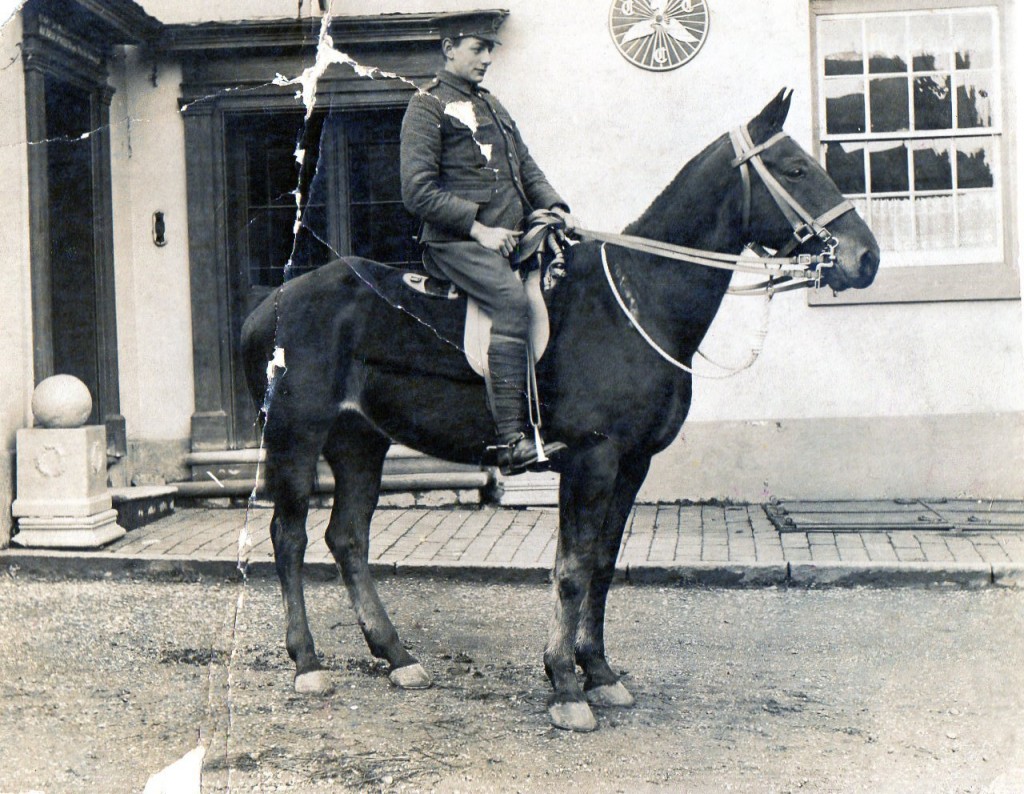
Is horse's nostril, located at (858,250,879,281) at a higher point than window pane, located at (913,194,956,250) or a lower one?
lower

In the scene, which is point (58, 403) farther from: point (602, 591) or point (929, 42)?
point (929, 42)

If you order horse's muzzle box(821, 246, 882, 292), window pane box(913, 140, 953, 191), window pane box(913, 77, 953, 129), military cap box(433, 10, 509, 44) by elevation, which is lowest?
horse's muzzle box(821, 246, 882, 292)

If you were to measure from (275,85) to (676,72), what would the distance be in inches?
114

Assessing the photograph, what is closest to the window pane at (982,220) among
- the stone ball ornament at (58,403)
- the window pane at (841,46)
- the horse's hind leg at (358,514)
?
the window pane at (841,46)

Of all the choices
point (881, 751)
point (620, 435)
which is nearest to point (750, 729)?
point (881, 751)

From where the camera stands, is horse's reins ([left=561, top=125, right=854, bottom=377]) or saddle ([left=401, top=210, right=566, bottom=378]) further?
saddle ([left=401, top=210, right=566, bottom=378])

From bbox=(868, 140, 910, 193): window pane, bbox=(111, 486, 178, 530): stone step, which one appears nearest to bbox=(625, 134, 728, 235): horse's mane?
bbox=(868, 140, 910, 193): window pane

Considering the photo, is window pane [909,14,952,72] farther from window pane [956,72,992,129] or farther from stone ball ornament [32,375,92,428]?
stone ball ornament [32,375,92,428]

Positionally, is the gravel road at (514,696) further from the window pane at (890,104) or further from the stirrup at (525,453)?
the window pane at (890,104)

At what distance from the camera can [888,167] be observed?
8.23 meters

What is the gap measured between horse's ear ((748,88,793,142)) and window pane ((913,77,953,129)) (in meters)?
4.46

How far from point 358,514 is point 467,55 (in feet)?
6.74

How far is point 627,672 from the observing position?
15.6 ft

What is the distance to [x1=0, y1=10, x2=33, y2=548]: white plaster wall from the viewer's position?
6.95 meters
